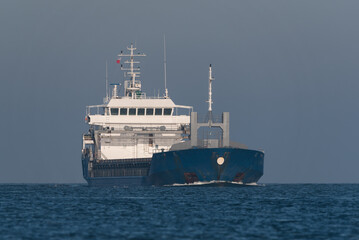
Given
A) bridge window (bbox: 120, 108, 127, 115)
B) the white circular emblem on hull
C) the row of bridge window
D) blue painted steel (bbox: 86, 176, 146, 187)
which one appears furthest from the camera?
bridge window (bbox: 120, 108, 127, 115)

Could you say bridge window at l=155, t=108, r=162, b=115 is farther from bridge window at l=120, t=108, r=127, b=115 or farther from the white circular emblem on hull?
the white circular emblem on hull

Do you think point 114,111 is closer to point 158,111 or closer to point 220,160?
point 158,111

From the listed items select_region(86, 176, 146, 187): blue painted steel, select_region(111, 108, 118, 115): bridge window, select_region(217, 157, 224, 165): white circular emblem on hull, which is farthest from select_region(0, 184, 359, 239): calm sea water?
select_region(111, 108, 118, 115): bridge window

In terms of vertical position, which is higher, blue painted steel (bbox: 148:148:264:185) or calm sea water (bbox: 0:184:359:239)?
blue painted steel (bbox: 148:148:264:185)

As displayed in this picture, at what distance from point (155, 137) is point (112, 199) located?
3370 centimetres

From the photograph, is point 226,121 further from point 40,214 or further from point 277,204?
point 40,214

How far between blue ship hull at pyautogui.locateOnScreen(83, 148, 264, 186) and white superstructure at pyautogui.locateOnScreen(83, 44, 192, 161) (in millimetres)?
14527

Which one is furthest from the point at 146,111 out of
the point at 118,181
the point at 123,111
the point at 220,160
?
the point at 220,160

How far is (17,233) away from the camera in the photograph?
48.5 m

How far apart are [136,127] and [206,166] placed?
2501 cm

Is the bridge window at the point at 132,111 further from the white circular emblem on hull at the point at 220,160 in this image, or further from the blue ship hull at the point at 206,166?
the white circular emblem on hull at the point at 220,160

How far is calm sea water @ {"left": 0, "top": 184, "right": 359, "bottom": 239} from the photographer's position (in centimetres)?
4803

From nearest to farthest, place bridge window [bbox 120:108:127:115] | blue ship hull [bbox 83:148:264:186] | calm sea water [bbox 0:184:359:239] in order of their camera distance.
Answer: calm sea water [bbox 0:184:359:239]
blue ship hull [bbox 83:148:264:186]
bridge window [bbox 120:108:127:115]

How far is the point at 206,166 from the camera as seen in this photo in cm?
8756
